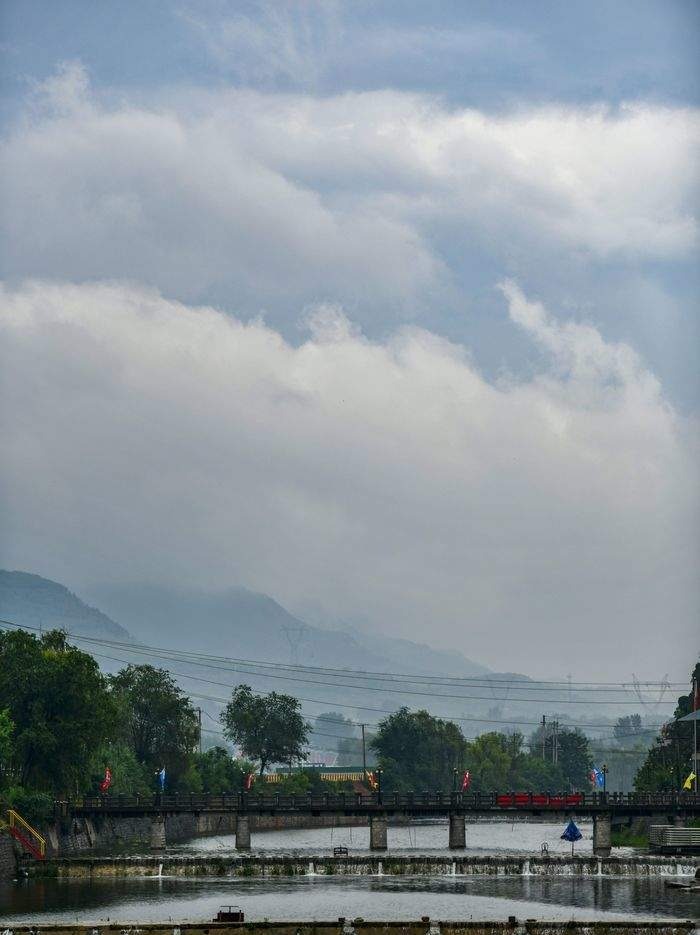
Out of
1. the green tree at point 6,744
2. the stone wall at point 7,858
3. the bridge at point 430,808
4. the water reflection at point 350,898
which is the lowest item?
the water reflection at point 350,898

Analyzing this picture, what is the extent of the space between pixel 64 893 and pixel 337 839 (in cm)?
7861

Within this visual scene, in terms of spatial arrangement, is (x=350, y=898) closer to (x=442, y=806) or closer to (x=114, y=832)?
(x=442, y=806)

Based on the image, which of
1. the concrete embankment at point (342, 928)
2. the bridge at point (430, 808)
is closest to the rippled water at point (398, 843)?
the bridge at point (430, 808)

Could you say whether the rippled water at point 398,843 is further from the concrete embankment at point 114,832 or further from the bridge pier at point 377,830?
the concrete embankment at point 114,832

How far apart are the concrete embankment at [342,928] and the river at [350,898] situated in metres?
9.10

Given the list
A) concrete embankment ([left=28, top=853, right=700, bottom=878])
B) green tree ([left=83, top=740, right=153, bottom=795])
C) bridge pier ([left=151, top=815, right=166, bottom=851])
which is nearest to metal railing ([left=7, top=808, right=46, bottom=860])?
concrete embankment ([left=28, top=853, right=700, bottom=878])

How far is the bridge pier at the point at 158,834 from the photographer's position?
14575cm

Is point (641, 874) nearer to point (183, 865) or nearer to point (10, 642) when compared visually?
point (183, 865)

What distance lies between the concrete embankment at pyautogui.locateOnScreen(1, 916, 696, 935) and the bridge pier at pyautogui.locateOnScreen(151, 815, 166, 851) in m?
64.6

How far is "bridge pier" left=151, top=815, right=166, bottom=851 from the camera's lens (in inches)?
5738

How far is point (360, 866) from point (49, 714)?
35.0 m

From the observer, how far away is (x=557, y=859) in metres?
126

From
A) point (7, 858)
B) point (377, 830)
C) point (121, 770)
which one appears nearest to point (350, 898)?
point (7, 858)

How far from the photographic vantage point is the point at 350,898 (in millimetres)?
106000
